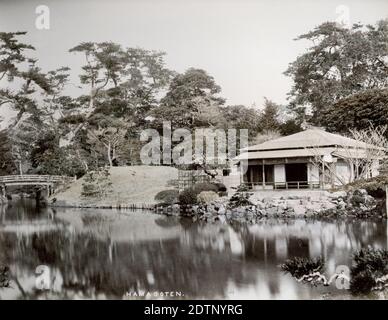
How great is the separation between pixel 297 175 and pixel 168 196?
106 inches

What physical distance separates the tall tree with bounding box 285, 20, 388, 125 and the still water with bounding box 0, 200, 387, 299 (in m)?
2.21

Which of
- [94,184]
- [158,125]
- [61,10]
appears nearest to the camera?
[61,10]

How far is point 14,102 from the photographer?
22.4ft

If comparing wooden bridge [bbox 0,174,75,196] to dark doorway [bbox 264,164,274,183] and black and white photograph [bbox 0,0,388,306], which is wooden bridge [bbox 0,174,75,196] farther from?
dark doorway [bbox 264,164,274,183]

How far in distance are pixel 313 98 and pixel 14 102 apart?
5105 mm

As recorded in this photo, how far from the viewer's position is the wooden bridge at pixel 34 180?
7.50 m

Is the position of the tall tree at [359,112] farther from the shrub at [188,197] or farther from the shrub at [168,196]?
the shrub at [168,196]

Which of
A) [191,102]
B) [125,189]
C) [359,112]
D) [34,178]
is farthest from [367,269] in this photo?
[34,178]

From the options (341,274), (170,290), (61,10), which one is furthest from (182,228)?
(61,10)

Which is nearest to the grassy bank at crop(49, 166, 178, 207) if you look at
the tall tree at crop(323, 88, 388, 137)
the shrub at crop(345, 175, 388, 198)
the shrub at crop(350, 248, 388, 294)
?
the tall tree at crop(323, 88, 388, 137)

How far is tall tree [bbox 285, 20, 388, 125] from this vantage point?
20.8 ft

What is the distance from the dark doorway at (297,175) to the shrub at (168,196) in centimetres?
237
